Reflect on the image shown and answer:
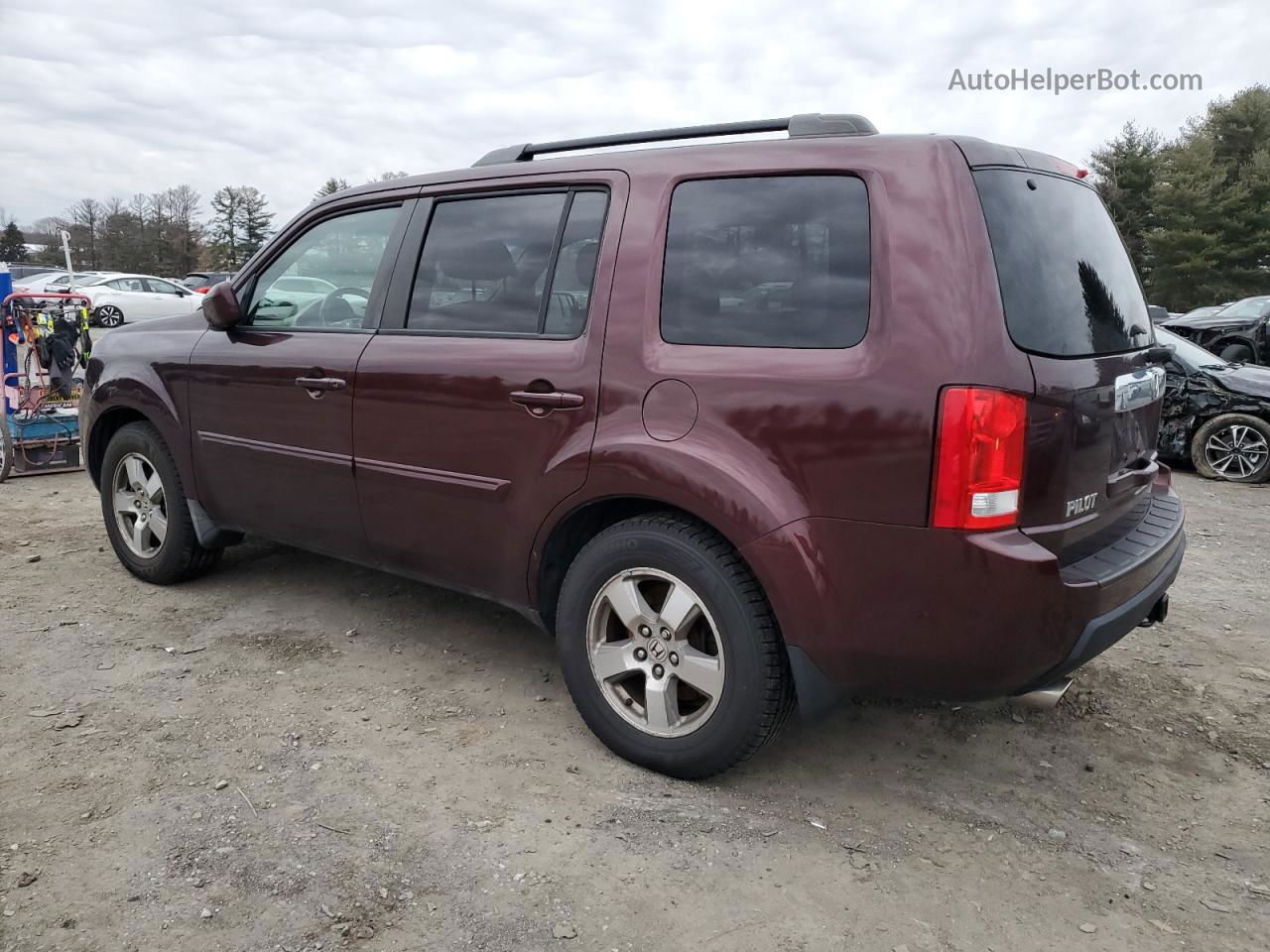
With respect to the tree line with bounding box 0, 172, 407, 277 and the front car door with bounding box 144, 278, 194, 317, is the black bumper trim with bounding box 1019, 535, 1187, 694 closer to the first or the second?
the front car door with bounding box 144, 278, 194, 317

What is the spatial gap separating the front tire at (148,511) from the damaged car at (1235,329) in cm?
1171

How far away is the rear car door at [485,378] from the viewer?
2973 millimetres

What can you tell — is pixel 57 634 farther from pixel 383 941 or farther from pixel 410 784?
pixel 383 941

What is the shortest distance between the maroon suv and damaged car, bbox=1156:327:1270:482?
19.8ft

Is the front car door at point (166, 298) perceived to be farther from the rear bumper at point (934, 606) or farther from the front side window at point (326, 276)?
the rear bumper at point (934, 606)

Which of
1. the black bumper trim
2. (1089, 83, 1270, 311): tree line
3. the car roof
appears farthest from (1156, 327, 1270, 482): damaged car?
(1089, 83, 1270, 311): tree line

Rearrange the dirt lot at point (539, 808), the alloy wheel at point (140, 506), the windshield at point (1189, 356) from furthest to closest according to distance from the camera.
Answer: the windshield at point (1189, 356) → the alloy wheel at point (140, 506) → the dirt lot at point (539, 808)

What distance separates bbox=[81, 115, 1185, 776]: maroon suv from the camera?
7.70 feet

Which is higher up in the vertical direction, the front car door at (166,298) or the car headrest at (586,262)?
the car headrest at (586,262)

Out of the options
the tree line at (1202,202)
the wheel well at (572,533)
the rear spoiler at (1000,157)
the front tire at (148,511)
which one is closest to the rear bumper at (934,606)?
the wheel well at (572,533)

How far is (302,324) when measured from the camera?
12.6 feet

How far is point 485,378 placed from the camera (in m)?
3.13

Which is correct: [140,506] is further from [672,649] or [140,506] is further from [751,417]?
[751,417]

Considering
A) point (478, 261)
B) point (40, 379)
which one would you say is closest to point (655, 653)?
point (478, 261)
